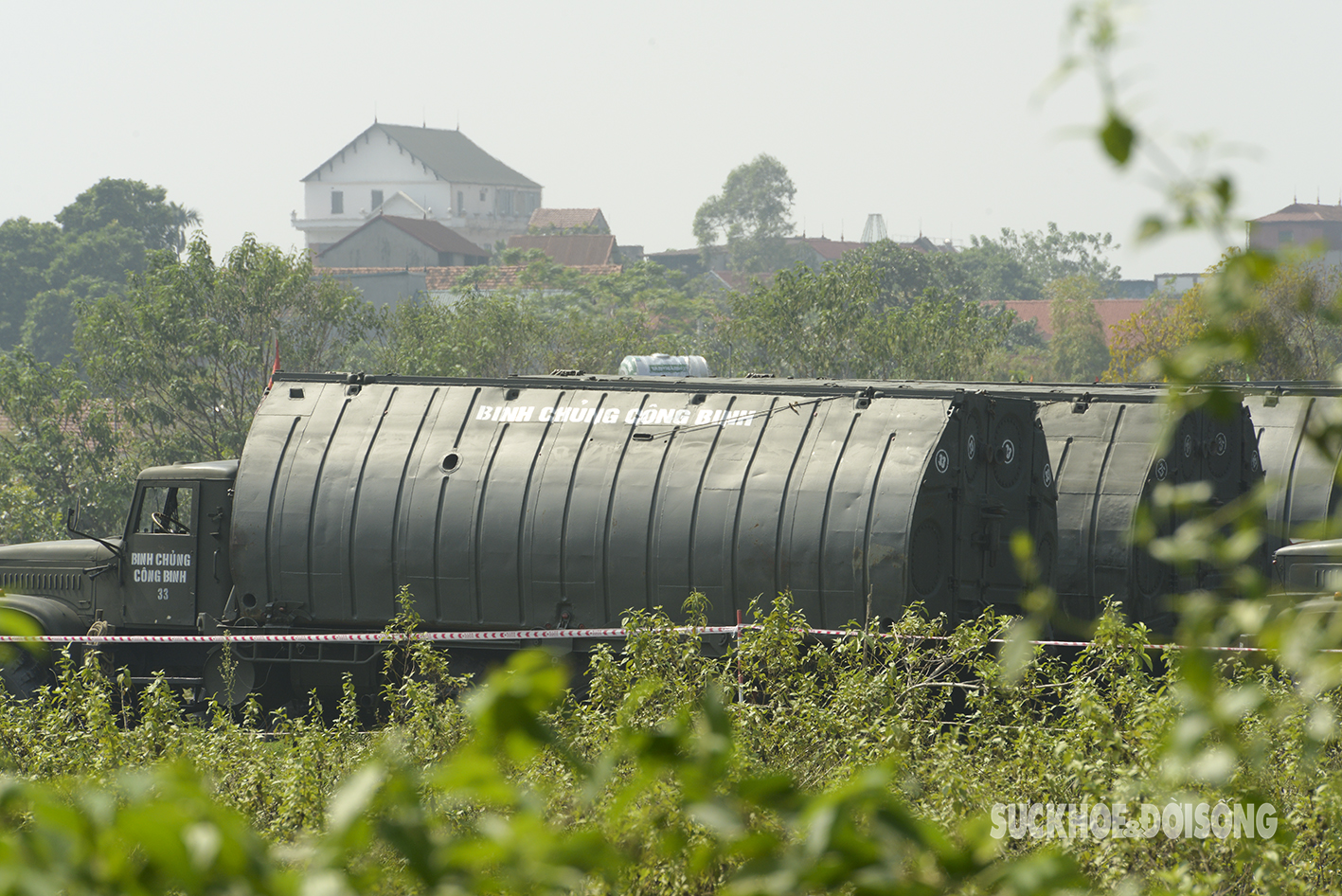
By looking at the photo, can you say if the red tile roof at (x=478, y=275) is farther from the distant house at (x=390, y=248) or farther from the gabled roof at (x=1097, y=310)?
the gabled roof at (x=1097, y=310)

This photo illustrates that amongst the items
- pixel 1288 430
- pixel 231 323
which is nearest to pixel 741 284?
pixel 231 323

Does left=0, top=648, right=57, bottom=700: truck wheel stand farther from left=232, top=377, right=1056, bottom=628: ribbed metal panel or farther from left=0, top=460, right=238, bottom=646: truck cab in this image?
left=232, top=377, right=1056, bottom=628: ribbed metal panel

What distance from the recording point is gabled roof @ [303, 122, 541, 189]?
460ft

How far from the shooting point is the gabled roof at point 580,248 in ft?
399

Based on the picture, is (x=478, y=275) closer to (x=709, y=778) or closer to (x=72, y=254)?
(x=72, y=254)

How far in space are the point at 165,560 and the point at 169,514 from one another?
48cm

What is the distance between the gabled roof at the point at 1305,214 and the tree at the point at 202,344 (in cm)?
12906

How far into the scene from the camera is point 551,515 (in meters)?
13.2

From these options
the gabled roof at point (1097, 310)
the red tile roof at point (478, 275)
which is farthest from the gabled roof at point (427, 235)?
the gabled roof at point (1097, 310)

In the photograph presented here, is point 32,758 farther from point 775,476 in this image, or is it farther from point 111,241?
point 111,241

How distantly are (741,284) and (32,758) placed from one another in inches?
4996

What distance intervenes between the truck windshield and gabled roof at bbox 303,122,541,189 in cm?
12809

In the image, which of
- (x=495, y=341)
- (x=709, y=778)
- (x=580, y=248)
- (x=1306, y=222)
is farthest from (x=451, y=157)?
(x=709, y=778)

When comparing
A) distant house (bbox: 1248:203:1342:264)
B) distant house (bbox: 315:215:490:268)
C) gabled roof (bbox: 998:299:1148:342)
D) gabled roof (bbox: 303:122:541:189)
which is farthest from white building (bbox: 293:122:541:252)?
distant house (bbox: 1248:203:1342:264)
